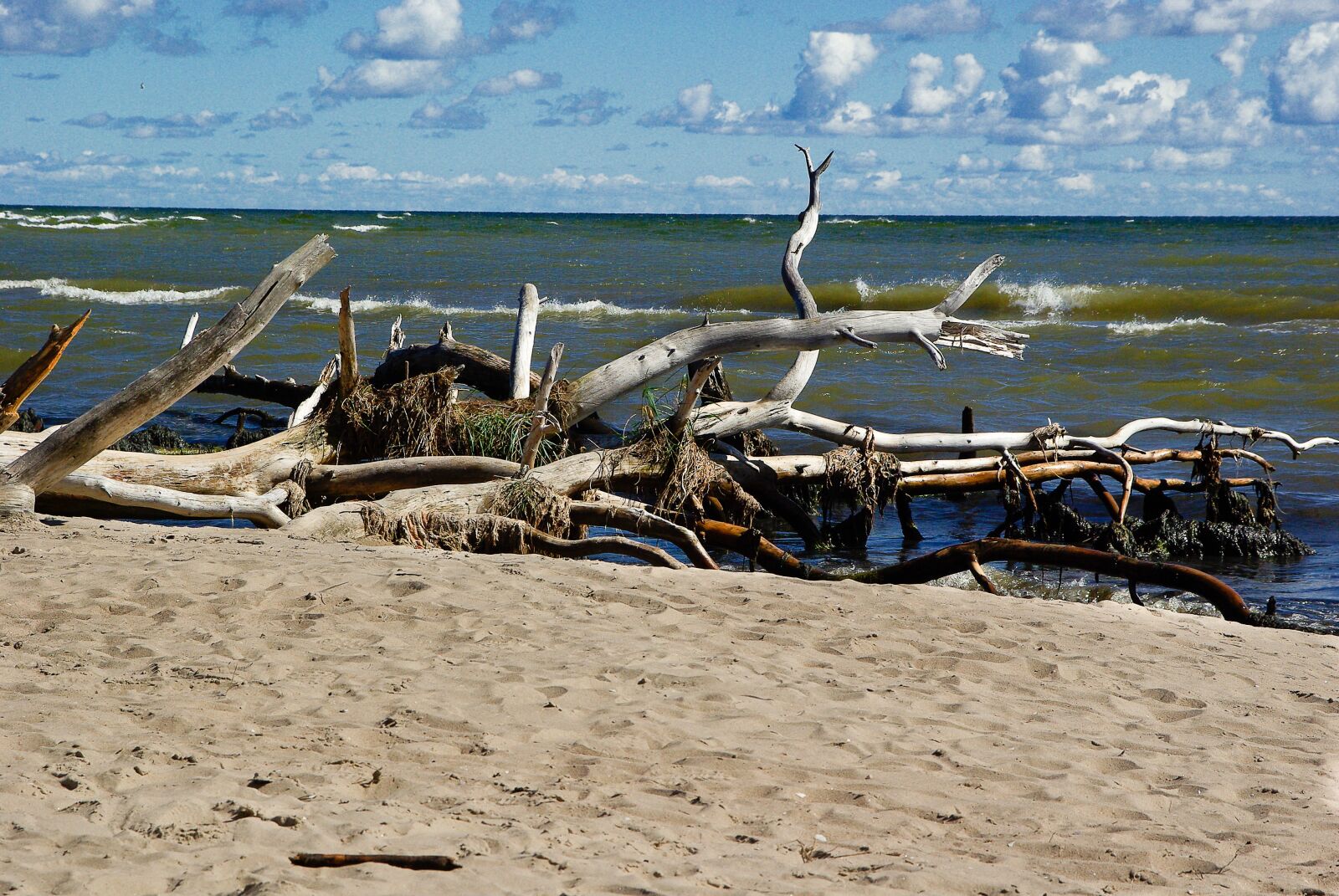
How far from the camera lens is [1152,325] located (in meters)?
22.0

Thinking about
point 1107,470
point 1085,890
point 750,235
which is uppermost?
point 750,235

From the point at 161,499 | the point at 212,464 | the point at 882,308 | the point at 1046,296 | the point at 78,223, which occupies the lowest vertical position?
the point at 161,499

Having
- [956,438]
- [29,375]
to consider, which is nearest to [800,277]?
[956,438]

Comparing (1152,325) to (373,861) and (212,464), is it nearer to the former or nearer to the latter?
(212,464)

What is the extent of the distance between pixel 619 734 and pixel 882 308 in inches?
1051

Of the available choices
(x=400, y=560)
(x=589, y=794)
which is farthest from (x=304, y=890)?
(x=400, y=560)

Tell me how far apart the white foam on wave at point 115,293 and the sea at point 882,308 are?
0.45 feet

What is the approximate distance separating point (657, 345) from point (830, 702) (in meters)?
4.11

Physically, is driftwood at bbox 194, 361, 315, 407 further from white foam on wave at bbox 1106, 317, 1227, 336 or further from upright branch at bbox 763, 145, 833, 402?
white foam on wave at bbox 1106, 317, 1227, 336

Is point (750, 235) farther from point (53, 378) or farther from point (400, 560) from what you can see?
point (400, 560)

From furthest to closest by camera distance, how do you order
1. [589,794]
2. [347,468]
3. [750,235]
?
[750,235]
[347,468]
[589,794]

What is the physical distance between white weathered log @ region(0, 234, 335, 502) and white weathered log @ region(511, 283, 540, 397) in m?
2.78

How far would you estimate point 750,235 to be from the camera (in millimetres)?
59812

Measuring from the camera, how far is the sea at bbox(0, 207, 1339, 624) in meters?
11.0
